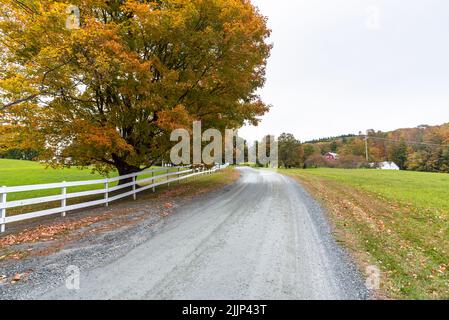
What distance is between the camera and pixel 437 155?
72125mm

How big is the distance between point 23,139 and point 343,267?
12.6 m

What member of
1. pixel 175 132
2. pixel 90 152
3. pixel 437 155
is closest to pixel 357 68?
pixel 175 132

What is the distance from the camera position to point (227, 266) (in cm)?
496

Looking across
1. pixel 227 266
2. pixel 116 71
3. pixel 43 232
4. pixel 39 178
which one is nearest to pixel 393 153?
pixel 39 178

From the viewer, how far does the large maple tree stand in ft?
32.5

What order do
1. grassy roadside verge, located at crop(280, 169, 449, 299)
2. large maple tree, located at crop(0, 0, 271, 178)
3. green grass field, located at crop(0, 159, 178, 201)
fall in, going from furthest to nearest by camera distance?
1. green grass field, located at crop(0, 159, 178, 201)
2. large maple tree, located at crop(0, 0, 271, 178)
3. grassy roadside verge, located at crop(280, 169, 449, 299)

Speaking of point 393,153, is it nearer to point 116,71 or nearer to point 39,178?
point 39,178

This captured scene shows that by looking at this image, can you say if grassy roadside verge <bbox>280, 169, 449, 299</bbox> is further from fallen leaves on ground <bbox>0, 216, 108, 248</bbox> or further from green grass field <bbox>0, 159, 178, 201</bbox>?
green grass field <bbox>0, 159, 178, 201</bbox>

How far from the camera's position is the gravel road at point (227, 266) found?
4031 mm

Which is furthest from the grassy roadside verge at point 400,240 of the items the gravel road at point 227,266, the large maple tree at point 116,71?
the large maple tree at point 116,71

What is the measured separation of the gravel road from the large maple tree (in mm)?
5888

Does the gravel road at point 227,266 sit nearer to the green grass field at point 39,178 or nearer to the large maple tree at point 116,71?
the large maple tree at point 116,71

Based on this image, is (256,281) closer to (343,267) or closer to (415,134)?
(343,267)

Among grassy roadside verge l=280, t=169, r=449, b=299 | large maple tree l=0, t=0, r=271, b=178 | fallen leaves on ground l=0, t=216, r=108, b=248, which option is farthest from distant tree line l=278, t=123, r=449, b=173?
fallen leaves on ground l=0, t=216, r=108, b=248
